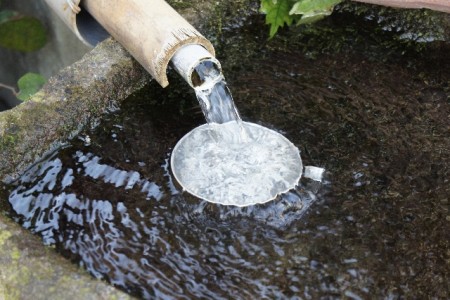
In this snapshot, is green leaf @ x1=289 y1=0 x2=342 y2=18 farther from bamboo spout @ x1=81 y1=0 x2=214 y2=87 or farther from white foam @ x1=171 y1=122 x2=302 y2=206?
white foam @ x1=171 y1=122 x2=302 y2=206

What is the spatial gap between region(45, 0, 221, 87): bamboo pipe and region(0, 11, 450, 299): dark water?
0.32 metres

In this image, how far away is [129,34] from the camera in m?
3.12

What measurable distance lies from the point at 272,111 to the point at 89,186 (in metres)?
1.01

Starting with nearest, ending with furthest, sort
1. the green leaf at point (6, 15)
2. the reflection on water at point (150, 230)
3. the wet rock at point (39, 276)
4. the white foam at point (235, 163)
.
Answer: the wet rock at point (39, 276)
the reflection on water at point (150, 230)
the white foam at point (235, 163)
the green leaf at point (6, 15)

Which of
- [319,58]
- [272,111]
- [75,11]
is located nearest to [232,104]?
[272,111]

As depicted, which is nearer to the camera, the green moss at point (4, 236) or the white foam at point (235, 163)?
the green moss at point (4, 236)

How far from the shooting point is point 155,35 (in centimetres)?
298

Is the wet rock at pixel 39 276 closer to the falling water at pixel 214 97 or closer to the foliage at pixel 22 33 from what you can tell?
the falling water at pixel 214 97

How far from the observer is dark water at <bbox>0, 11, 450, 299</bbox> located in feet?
8.26

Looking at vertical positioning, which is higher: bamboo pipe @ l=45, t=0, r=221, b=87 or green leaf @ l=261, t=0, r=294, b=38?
bamboo pipe @ l=45, t=0, r=221, b=87

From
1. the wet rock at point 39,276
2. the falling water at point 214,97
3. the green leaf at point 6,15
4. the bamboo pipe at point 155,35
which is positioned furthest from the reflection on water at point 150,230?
the green leaf at point 6,15

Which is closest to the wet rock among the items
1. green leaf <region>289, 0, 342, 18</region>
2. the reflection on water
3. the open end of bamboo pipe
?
the reflection on water

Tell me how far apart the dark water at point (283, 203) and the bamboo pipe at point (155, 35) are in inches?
12.7

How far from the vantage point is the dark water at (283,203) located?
8.26ft
